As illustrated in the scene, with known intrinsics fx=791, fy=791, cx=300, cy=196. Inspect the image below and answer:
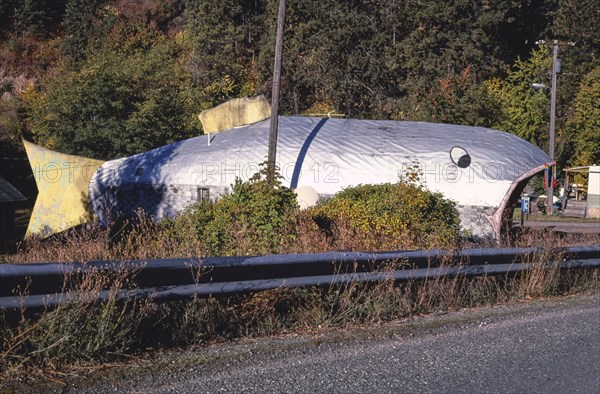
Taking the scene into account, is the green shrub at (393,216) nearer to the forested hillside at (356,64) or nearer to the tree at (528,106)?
the forested hillside at (356,64)

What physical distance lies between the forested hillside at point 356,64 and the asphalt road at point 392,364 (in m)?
29.2

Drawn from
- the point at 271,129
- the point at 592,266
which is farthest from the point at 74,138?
the point at 592,266

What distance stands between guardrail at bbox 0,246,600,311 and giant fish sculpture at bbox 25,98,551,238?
10382mm

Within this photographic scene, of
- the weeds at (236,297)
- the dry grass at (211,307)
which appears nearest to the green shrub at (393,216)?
the weeds at (236,297)

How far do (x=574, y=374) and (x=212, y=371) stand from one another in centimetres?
276

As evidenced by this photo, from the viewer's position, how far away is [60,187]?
23406 mm

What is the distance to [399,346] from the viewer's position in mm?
6723

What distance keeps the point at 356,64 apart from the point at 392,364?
42988mm

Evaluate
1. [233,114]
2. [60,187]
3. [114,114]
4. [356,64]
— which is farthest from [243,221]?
[356,64]

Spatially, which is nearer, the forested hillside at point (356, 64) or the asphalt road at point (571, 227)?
the asphalt road at point (571, 227)

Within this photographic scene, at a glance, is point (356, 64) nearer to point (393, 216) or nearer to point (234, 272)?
point (393, 216)

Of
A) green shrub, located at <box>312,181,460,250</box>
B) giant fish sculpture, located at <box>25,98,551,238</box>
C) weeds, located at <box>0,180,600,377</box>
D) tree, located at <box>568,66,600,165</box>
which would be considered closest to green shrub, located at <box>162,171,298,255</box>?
weeds, located at <box>0,180,600,377</box>

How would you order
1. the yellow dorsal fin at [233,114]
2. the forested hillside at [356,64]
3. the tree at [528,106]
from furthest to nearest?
1. the tree at [528,106]
2. the forested hillside at [356,64]
3. the yellow dorsal fin at [233,114]

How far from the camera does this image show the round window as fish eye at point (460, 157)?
20062 mm
